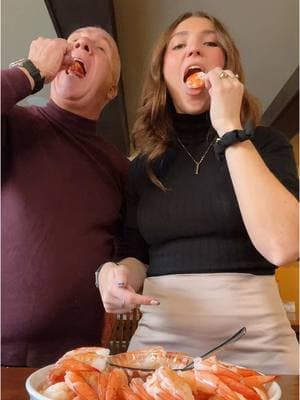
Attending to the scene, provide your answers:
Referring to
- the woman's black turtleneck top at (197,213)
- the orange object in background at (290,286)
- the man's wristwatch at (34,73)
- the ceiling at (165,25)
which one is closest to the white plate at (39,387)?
the woman's black turtleneck top at (197,213)

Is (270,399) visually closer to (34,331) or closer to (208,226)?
(208,226)

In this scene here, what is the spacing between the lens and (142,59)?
2.64 metres

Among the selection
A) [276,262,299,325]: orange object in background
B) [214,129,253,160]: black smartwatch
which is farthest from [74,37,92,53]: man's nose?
[276,262,299,325]: orange object in background

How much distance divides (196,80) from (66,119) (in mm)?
330

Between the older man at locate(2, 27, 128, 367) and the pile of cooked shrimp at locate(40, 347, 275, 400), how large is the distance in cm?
36

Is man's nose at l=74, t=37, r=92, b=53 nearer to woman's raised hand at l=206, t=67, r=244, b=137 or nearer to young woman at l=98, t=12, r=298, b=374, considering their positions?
young woman at l=98, t=12, r=298, b=374

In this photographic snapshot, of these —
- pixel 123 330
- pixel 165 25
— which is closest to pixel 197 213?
pixel 123 330

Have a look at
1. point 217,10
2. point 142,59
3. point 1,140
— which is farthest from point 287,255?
point 142,59

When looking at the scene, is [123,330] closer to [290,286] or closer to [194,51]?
[194,51]

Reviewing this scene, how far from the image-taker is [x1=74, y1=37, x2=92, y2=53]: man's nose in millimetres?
1167

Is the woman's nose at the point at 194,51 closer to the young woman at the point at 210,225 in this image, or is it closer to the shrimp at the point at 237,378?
the young woman at the point at 210,225

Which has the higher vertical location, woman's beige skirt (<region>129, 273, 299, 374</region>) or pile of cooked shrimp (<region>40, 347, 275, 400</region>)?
pile of cooked shrimp (<region>40, 347, 275, 400</region>)

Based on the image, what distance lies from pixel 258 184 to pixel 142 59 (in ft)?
6.80

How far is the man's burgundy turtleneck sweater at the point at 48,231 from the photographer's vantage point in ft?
2.91
